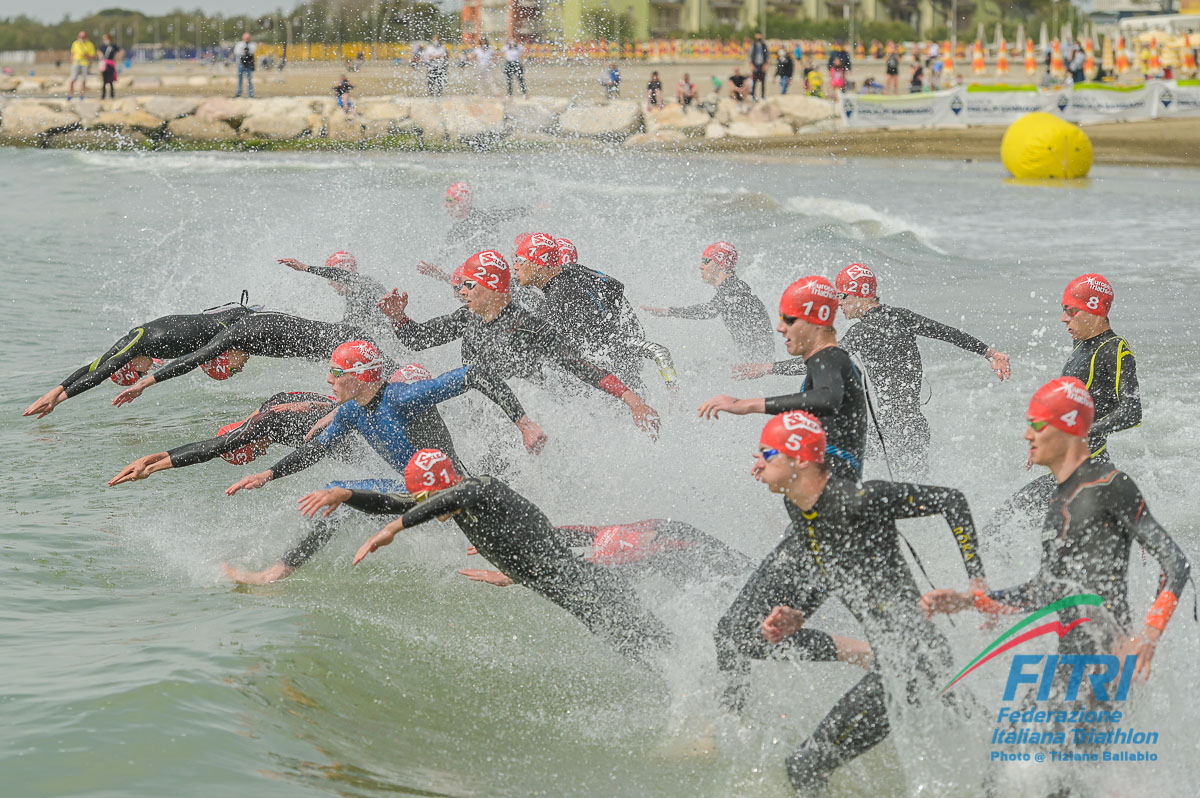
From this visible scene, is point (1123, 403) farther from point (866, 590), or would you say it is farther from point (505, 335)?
point (505, 335)

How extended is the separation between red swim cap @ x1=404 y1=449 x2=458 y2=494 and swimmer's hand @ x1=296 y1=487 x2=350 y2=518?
36 cm

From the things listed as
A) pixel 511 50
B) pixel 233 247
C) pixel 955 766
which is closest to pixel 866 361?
pixel 955 766

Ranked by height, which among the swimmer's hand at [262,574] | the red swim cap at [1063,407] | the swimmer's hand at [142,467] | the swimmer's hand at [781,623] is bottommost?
the swimmer's hand at [262,574]

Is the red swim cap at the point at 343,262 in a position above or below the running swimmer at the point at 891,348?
above

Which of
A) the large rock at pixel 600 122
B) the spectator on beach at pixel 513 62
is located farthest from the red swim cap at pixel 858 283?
the large rock at pixel 600 122

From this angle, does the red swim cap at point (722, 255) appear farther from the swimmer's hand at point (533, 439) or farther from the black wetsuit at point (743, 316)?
the swimmer's hand at point (533, 439)

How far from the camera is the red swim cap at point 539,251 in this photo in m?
10.1

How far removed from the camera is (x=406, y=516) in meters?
6.18

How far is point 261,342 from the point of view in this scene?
1002cm

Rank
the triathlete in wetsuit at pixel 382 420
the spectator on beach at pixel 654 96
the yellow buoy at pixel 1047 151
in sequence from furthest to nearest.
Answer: the spectator on beach at pixel 654 96, the yellow buoy at pixel 1047 151, the triathlete in wetsuit at pixel 382 420

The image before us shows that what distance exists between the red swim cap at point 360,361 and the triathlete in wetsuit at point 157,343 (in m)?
2.86

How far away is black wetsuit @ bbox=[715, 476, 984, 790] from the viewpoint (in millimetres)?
5418

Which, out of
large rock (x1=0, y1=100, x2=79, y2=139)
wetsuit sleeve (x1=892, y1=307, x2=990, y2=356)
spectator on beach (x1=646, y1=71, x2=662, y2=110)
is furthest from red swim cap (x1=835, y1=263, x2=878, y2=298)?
large rock (x1=0, y1=100, x2=79, y2=139)

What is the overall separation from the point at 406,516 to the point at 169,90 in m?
47.3
